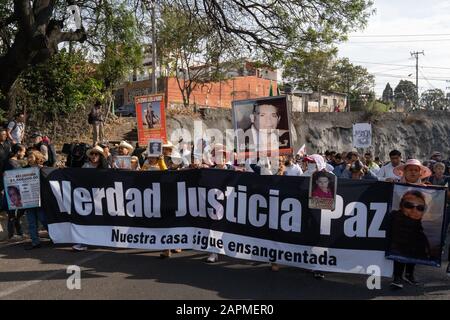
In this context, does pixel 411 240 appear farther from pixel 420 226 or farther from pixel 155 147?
pixel 155 147

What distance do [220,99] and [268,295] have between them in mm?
49738

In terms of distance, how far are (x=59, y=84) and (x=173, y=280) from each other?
1480cm

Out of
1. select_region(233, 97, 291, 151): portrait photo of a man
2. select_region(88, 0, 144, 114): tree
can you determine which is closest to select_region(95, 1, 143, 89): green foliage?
select_region(88, 0, 144, 114): tree

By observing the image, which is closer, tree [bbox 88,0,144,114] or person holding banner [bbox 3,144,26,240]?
person holding banner [bbox 3,144,26,240]

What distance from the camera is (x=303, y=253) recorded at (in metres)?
6.30

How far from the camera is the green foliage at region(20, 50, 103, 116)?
59.1ft

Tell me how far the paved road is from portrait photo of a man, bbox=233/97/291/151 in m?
2.75

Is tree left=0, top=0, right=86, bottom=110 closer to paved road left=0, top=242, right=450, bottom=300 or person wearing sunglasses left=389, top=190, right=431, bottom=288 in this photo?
paved road left=0, top=242, right=450, bottom=300

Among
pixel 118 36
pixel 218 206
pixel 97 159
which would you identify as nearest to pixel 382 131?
pixel 118 36

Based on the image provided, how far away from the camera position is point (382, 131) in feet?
123

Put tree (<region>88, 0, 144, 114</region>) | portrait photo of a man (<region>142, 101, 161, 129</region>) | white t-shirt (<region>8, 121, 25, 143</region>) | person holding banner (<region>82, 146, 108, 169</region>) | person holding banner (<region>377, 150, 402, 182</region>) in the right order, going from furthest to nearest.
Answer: tree (<region>88, 0, 144, 114</region>)
white t-shirt (<region>8, 121, 25, 143</region>)
portrait photo of a man (<region>142, 101, 161, 129</region>)
person holding banner (<region>377, 150, 402, 182</region>)
person holding banner (<region>82, 146, 108, 169</region>)

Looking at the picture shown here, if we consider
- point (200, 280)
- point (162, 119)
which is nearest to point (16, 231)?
point (162, 119)

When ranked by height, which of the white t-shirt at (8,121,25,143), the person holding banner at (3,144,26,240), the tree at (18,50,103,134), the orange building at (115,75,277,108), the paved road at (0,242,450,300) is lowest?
the paved road at (0,242,450,300)

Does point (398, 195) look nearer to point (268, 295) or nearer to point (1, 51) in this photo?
point (268, 295)
